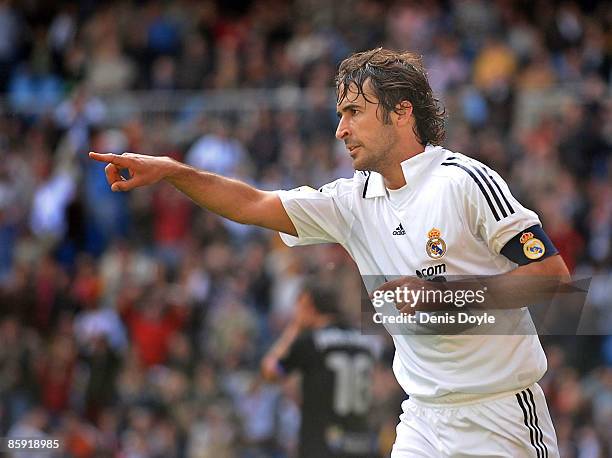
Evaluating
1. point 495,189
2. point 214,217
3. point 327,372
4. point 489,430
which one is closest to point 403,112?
point 495,189

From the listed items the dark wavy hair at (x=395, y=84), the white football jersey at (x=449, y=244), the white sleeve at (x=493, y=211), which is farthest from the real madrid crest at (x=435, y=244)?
the dark wavy hair at (x=395, y=84)

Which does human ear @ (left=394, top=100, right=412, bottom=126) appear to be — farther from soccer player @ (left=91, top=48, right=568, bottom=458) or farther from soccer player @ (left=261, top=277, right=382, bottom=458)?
soccer player @ (left=261, top=277, right=382, bottom=458)

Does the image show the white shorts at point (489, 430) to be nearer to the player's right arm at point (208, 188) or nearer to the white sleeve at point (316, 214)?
the white sleeve at point (316, 214)

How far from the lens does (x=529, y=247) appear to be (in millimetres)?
4629

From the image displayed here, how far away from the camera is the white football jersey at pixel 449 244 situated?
4.74 m

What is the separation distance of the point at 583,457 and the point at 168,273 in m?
4.96

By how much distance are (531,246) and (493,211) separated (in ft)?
0.66

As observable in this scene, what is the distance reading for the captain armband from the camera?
15.1ft

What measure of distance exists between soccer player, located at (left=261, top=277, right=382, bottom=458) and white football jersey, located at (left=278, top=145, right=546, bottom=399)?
138 inches

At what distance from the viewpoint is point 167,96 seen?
47.0 feet

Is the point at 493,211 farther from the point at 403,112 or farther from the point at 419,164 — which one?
the point at 403,112

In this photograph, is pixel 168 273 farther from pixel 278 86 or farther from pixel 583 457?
pixel 583 457

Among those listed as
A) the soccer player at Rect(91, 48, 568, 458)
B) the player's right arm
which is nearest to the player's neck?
the soccer player at Rect(91, 48, 568, 458)

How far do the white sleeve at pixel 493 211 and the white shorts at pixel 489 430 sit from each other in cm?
64
